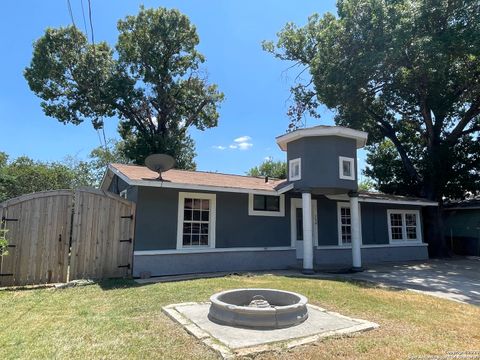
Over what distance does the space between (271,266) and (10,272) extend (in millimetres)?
7491

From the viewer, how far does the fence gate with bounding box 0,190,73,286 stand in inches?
325

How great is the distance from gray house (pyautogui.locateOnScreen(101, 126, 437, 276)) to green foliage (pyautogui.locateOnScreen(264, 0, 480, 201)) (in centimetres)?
630

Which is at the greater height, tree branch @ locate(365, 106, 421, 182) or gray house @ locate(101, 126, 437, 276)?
tree branch @ locate(365, 106, 421, 182)

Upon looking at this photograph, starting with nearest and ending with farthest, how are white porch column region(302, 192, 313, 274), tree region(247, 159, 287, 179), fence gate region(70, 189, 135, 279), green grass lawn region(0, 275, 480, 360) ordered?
green grass lawn region(0, 275, 480, 360) → fence gate region(70, 189, 135, 279) → white porch column region(302, 192, 313, 274) → tree region(247, 159, 287, 179)

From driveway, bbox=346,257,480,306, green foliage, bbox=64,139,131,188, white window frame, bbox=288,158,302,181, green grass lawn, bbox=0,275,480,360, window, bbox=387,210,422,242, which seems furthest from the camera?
green foliage, bbox=64,139,131,188

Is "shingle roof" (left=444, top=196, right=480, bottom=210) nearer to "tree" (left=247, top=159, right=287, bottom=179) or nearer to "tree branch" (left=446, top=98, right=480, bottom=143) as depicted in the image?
"tree branch" (left=446, top=98, right=480, bottom=143)

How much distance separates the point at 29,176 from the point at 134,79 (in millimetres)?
11288

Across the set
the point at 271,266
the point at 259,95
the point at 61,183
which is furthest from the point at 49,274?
the point at 61,183

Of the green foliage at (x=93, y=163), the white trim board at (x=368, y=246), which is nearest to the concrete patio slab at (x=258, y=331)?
the white trim board at (x=368, y=246)

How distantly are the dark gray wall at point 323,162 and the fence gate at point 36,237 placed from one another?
6979mm

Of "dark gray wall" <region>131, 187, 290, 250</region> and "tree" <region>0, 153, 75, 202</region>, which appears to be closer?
"dark gray wall" <region>131, 187, 290, 250</region>

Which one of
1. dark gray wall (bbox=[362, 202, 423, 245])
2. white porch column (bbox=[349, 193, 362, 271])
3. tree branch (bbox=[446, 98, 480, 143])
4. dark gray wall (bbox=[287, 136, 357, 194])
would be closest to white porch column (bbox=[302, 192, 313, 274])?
dark gray wall (bbox=[287, 136, 357, 194])

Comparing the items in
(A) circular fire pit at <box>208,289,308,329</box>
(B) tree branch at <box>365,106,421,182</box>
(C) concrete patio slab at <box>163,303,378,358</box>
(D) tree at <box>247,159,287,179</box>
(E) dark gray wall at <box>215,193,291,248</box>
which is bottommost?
(C) concrete patio slab at <box>163,303,378,358</box>

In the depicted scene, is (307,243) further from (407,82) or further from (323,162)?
(407,82)
